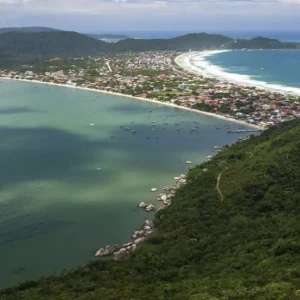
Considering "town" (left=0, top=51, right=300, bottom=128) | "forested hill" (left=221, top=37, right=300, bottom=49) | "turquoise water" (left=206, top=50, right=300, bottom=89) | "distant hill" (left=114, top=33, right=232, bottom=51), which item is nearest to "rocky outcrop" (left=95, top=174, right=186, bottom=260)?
"town" (left=0, top=51, right=300, bottom=128)

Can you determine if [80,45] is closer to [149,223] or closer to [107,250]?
[149,223]

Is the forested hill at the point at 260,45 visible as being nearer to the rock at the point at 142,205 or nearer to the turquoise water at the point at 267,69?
the turquoise water at the point at 267,69

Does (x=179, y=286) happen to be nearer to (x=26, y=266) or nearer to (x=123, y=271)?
(x=123, y=271)

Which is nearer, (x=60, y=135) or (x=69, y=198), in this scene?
(x=69, y=198)

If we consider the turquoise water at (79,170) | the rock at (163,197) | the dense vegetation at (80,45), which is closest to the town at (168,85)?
the turquoise water at (79,170)

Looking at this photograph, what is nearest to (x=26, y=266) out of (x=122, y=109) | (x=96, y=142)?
(x=96, y=142)

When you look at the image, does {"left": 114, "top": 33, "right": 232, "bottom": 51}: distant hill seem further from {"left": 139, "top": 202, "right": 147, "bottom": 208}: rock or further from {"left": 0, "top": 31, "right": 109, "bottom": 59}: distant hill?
{"left": 139, "top": 202, "right": 147, "bottom": 208}: rock
